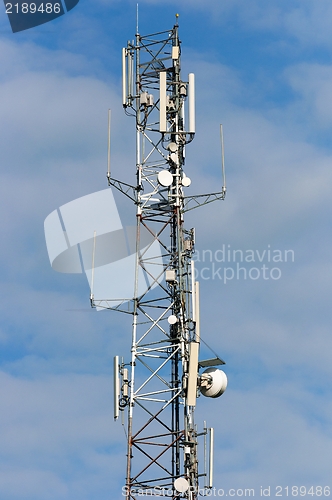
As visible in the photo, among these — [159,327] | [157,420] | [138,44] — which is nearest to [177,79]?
[138,44]

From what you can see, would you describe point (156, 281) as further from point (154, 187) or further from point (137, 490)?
point (137, 490)

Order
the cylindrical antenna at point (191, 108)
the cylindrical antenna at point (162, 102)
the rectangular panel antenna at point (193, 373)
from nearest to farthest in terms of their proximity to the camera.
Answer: the rectangular panel antenna at point (193, 373)
the cylindrical antenna at point (162, 102)
the cylindrical antenna at point (191, 108)

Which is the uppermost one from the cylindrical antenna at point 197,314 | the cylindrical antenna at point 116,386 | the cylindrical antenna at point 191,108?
the cylindrical antenna at point 191,108

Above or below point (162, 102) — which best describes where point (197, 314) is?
below

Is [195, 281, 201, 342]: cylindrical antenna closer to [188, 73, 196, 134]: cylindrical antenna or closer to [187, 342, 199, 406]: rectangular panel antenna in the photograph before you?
[187, 342, 199, 406]: rectangular panel antenna

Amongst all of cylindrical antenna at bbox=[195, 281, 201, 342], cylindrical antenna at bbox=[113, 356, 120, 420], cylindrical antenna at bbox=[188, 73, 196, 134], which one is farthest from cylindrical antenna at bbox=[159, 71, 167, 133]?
cylindrical antenna at bbox=[113, 356, 120, 420]

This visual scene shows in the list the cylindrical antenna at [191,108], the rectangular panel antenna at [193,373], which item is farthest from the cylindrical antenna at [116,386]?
the cylindrical antenna at [191,108]

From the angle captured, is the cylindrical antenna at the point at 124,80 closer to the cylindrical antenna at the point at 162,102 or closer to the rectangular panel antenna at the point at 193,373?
the cylindrical antenna at the point at 162,102

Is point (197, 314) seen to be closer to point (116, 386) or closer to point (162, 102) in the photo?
point (116, 386)

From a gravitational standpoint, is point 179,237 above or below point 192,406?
above

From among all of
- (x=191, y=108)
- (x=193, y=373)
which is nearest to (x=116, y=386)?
(x=193, y=373)

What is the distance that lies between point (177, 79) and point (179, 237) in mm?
7837

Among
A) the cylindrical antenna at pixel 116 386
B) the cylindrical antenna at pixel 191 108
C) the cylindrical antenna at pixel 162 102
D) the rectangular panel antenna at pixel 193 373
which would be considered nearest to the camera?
the rectangular panel antenna at pixel 193 373

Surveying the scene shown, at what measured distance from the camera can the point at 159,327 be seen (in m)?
63.7
